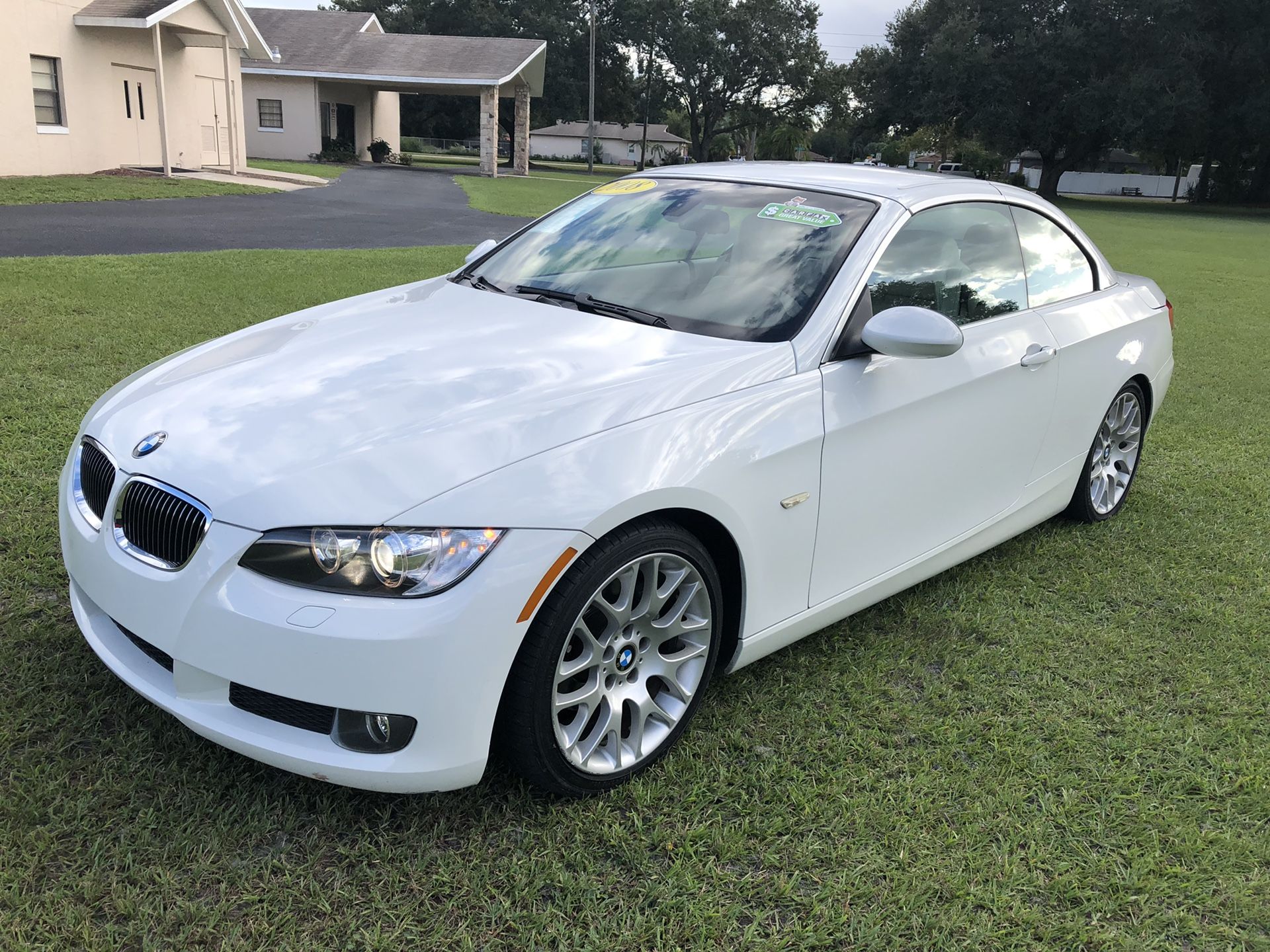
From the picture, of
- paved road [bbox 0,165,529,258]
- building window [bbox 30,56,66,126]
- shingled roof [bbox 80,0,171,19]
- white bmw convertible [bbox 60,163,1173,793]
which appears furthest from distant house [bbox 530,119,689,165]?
white bmw convertible [bbox 60,163,1173,793]

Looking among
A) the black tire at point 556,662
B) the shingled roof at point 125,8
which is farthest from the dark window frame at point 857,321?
the shingled roof at point 125,8

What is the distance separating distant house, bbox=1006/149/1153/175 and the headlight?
7911 centimetres

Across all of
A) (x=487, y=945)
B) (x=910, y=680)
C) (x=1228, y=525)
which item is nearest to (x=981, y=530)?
(x=910, y=680)

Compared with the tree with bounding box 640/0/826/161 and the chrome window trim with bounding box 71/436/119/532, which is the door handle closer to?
the chrome window trim with bounding box 71/436/119/532

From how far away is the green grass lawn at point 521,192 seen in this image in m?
21.1

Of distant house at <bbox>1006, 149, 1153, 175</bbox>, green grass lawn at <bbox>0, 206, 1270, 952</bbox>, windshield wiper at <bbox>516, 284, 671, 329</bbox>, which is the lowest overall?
green grass lawn at <bbox>0, 206, 1270, 952</bbox>

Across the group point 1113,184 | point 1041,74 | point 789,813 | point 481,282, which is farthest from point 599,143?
point 789,813

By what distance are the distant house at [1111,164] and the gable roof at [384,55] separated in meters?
48.1

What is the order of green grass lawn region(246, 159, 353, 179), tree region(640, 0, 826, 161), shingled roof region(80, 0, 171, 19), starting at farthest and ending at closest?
tree region(640, 0, 826, 161), green grass lawn region(246, 159, 353, 179), shingled roof region(80, 0, 171, 19)

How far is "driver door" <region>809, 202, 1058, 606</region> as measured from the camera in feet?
9.78

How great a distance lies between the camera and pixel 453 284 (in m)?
3.84

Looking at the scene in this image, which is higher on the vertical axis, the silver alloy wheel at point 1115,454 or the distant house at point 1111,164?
the distant house at point 1111,164

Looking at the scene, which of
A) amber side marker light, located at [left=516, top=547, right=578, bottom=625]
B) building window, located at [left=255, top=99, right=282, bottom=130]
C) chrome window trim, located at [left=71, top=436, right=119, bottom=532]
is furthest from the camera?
building window, located at [left=255, top=99, right=282, bottom=130]

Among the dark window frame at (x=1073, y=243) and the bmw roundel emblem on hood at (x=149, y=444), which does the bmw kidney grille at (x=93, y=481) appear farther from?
the dark window frame at (x=1073, y=243)
